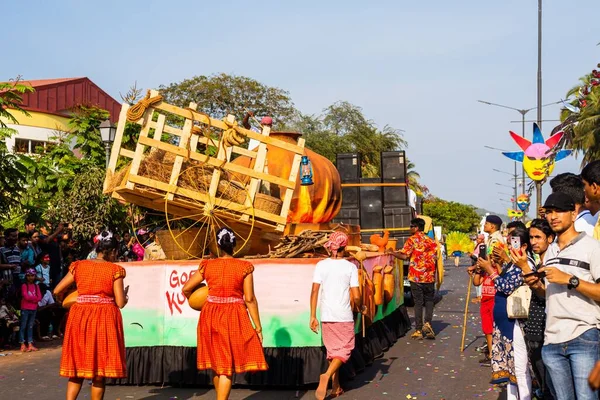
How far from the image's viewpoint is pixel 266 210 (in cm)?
991

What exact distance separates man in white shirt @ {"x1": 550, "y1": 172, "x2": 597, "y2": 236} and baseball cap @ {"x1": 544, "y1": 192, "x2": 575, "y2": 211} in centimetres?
85

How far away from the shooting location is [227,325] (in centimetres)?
773

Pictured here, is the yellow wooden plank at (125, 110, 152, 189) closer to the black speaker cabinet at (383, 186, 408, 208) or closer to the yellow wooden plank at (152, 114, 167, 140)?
the yellow wooden plank at (152, 114, 167, 140)

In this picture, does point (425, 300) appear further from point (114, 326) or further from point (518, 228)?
point (114, 326)

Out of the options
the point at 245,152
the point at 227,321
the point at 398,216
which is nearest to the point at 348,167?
the point at 398,216

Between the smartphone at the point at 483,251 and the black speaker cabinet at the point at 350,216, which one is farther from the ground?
the black speaker cabinet at the point at 350,216

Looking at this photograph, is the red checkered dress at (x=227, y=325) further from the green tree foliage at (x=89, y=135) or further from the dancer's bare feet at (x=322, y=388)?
the green tree foliage at (x=89, y=135)

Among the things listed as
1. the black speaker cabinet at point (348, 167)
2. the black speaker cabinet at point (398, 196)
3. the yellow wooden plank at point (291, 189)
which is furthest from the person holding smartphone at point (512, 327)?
the black speaker cabinet at point (348, 167)

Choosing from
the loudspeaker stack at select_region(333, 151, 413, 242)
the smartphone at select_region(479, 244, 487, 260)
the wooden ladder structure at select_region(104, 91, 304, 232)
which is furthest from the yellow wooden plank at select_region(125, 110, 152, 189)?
the loudspeaker stack at select_region(333, 151, 413, 242)

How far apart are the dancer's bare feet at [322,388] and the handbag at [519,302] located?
6.97 ft

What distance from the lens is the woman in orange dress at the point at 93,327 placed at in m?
7.64

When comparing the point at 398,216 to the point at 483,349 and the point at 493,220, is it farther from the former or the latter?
the point at 493,220

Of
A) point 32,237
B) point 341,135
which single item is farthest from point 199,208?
point 341,135

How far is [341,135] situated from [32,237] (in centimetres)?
3091
